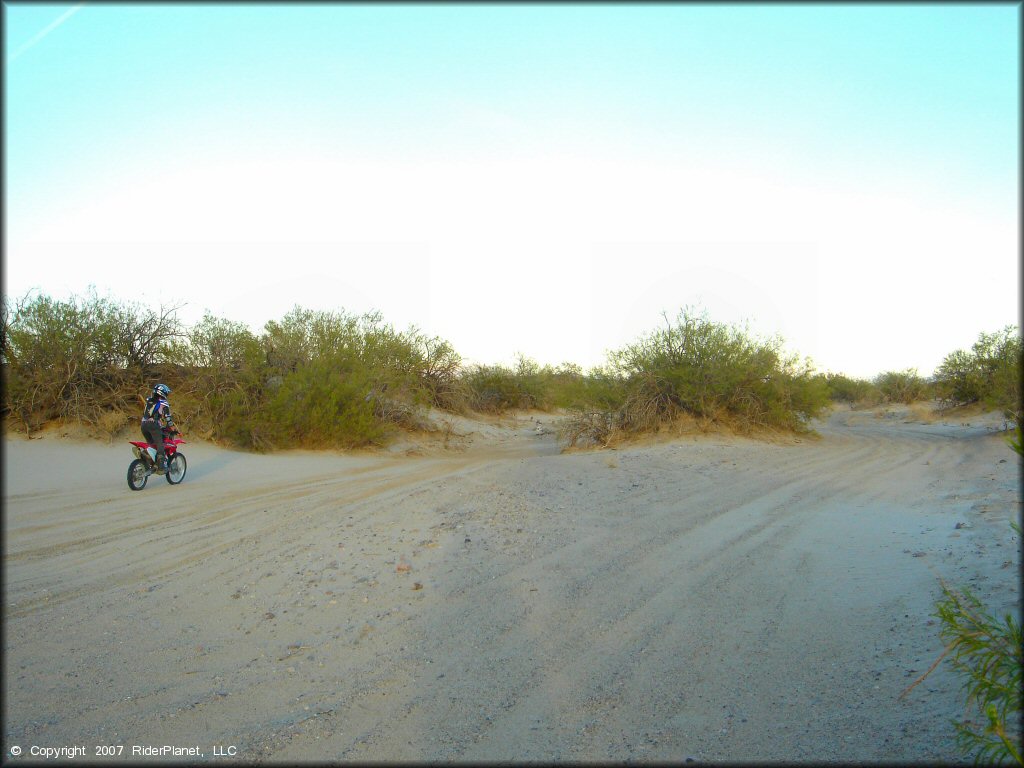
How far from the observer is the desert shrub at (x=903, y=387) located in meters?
34.7

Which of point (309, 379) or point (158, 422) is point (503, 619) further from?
point (309, 379)

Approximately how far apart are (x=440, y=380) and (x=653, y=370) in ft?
36.0

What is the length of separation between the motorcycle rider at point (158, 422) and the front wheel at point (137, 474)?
23 cm

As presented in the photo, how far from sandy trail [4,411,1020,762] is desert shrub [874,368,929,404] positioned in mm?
29246

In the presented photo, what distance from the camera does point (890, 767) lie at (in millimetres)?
2814

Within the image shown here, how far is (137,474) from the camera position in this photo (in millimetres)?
10633

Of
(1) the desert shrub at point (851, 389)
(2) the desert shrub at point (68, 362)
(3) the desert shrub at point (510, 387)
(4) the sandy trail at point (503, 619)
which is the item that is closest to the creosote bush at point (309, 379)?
(2) the desert shrub at point (68, 362)

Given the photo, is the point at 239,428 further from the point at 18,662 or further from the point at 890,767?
the point at 890,767

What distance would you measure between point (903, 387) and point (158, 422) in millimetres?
37320

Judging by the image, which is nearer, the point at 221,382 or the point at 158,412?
the point at 158,412

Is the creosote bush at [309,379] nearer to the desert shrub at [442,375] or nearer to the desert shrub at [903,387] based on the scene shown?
the desert shrub at [442,375]

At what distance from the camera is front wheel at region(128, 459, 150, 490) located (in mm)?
10414

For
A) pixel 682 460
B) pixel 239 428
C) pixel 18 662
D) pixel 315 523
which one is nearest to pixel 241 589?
pixel 18 662

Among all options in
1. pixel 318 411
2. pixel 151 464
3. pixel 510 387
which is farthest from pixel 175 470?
pixel 510 387
